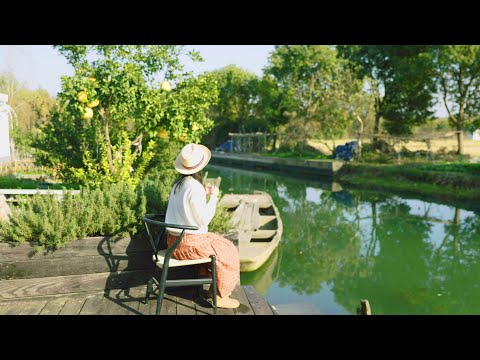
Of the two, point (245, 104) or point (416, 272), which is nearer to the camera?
point (416, 272)

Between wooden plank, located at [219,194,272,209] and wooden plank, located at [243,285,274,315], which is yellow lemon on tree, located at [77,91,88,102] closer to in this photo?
wooden plank, located at [243,285,274,315]

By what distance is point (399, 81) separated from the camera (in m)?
24.6

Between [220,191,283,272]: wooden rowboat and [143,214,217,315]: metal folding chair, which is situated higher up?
[143,214,217,315]: metal folding chair

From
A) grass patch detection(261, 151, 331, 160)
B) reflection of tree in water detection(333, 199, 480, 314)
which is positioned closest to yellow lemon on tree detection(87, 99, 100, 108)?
reflection of tree in water detection(333, 199, 480, 314)

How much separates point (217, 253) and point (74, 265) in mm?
1175

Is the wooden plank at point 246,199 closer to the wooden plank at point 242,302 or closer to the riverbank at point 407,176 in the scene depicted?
the riverbank at point 407,176

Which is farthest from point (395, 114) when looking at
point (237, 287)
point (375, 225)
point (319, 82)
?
point (237, 287)

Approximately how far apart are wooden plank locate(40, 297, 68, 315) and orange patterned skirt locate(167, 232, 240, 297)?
2.96ft

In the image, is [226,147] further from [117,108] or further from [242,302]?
[242,302]

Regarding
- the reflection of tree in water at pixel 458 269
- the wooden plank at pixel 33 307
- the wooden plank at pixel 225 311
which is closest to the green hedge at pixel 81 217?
the wooden plank at pixel 33 307

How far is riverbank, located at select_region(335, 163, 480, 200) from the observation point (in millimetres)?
16281

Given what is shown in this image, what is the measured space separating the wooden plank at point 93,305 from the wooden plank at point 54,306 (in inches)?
6.5

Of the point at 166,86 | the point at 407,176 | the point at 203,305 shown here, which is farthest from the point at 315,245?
the point at 407,176
